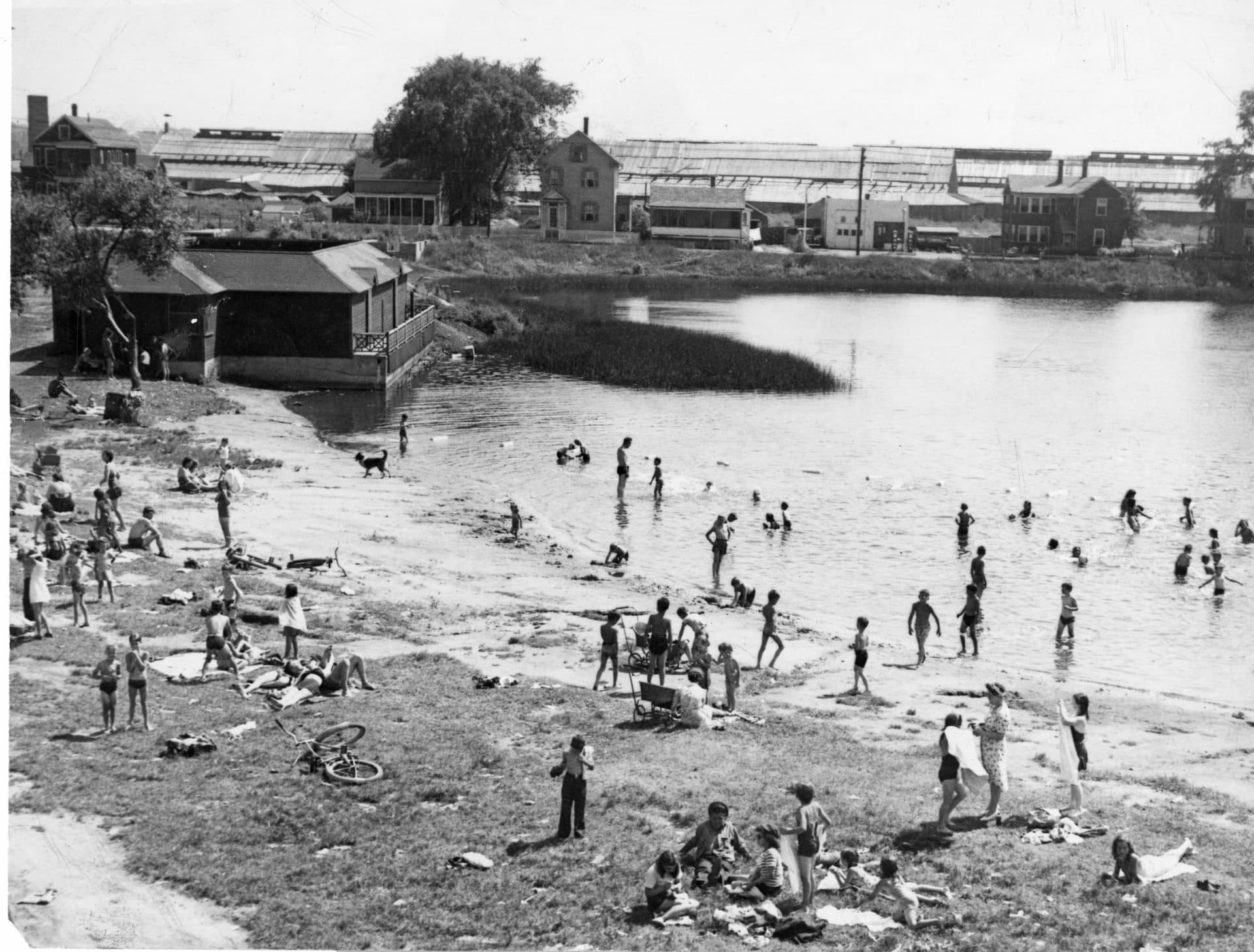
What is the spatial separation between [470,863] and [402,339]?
51.9m

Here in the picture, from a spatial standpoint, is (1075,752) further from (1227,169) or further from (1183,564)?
(1227,169)

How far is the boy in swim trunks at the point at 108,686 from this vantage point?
1920 centimetres

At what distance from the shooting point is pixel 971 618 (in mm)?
28422

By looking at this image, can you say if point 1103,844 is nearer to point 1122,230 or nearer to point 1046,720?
point 1046,720

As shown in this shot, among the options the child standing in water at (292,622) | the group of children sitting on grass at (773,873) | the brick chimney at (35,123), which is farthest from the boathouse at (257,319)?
the group of children sitting on grass at (773,873)

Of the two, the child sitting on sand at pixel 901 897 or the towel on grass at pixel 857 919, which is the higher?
the child sitting on sand at pixel 901 897

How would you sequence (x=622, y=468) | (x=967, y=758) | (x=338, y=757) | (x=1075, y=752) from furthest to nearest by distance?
(x=622, y=468) → (x=338, y=757) → (x=1075, y=752) → (x=967, y=758)

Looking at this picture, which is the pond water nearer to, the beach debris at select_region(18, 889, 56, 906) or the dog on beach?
the dog on beach

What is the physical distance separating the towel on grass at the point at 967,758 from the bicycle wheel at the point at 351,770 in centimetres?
724

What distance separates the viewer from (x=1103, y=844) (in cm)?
1694

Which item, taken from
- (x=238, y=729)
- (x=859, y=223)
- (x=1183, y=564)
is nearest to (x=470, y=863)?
(x=238, y=729)

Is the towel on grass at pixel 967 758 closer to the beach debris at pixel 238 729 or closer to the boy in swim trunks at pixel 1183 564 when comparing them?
the beach debris at pixel 238 729

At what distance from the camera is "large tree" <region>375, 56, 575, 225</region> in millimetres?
122375

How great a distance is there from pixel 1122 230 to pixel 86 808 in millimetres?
128661
